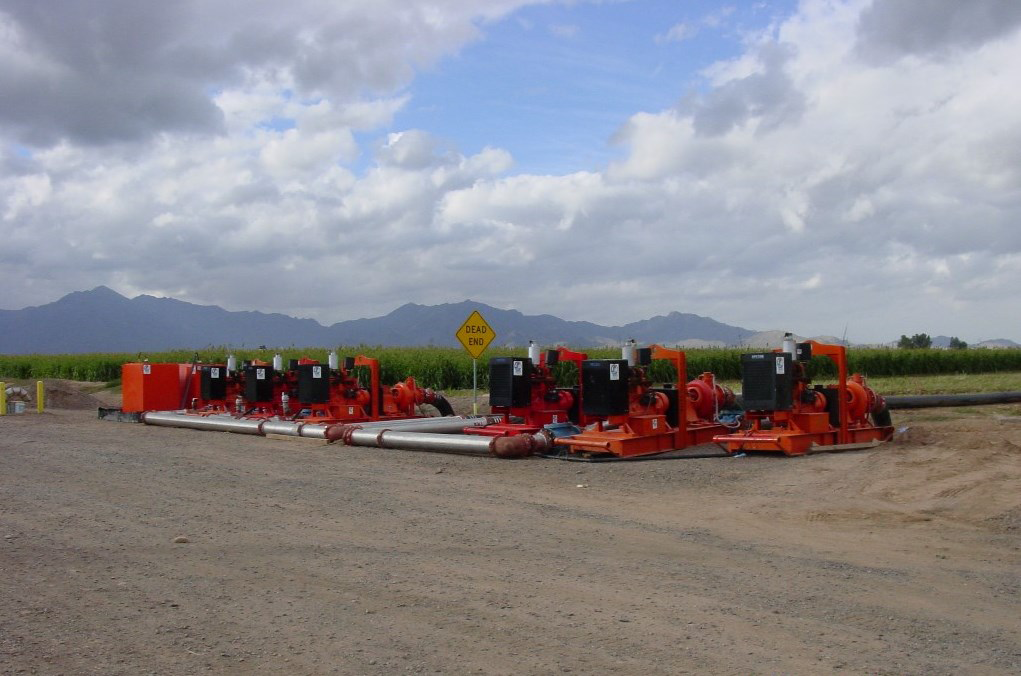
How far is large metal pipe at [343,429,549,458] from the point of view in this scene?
13688 mm

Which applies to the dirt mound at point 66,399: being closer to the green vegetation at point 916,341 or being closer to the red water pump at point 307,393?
the red water pump at point 307,393

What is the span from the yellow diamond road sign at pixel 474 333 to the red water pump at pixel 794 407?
774 cm

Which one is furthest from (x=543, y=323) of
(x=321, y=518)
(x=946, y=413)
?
(x=321, y=518)

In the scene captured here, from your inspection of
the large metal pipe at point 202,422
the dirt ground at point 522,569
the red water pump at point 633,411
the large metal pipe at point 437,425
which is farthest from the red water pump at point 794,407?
the large metal pipe at point 202,422

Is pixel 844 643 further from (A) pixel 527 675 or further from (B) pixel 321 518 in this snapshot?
(B) pixel 321 518

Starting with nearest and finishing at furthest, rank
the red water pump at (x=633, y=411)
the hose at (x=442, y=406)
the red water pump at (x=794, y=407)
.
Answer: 1. the red water pump at (x=794, y=407)
2. the red water pump at (x=633, y=411)
3. the hose at (x=442, y=406)

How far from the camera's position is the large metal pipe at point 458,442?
1369 centimetres

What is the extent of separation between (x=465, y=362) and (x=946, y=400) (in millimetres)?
16595

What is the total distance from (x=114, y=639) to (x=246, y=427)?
45.6ft

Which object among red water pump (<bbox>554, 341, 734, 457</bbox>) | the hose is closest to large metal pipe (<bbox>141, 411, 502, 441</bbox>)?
the hose

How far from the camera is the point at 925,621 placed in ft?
17.4

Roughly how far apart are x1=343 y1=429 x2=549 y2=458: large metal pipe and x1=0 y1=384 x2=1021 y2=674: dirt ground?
128cm

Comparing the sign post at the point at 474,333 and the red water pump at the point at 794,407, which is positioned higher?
the sign post at the point at 474,333

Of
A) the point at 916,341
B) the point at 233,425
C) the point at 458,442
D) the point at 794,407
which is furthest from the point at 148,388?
the point at 916,341
